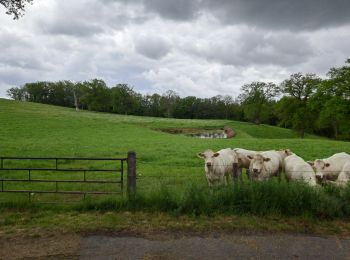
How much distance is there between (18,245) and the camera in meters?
6.87

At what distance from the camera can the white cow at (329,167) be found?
39.0 ft

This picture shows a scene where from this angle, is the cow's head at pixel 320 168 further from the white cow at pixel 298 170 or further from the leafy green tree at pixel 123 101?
the leafy green tree at pixel 123 101

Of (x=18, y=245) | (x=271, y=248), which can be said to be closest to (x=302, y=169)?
(x=271, y=248)

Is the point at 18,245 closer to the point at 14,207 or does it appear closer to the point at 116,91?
the point at 14,207

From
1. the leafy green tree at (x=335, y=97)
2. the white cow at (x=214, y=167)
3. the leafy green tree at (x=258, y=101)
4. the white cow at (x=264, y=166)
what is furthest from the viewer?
the leafy green tree at (x=258, y=101)

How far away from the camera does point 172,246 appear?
6855 mm

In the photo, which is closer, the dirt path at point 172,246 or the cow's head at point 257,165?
the dirt path at point 172,246

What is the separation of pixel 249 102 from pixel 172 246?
3151 inches

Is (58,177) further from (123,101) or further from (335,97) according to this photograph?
(123,101)

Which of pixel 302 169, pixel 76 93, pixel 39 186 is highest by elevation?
pixel 76 93

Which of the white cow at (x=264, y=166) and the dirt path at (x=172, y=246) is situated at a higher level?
the white cow at (x=264, y=166)

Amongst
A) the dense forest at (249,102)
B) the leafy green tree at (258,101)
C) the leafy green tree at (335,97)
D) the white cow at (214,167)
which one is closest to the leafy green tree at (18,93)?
the dense forest at (249,102)

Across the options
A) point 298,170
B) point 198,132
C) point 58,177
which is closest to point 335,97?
point 198,132

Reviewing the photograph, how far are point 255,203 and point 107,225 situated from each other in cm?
392
